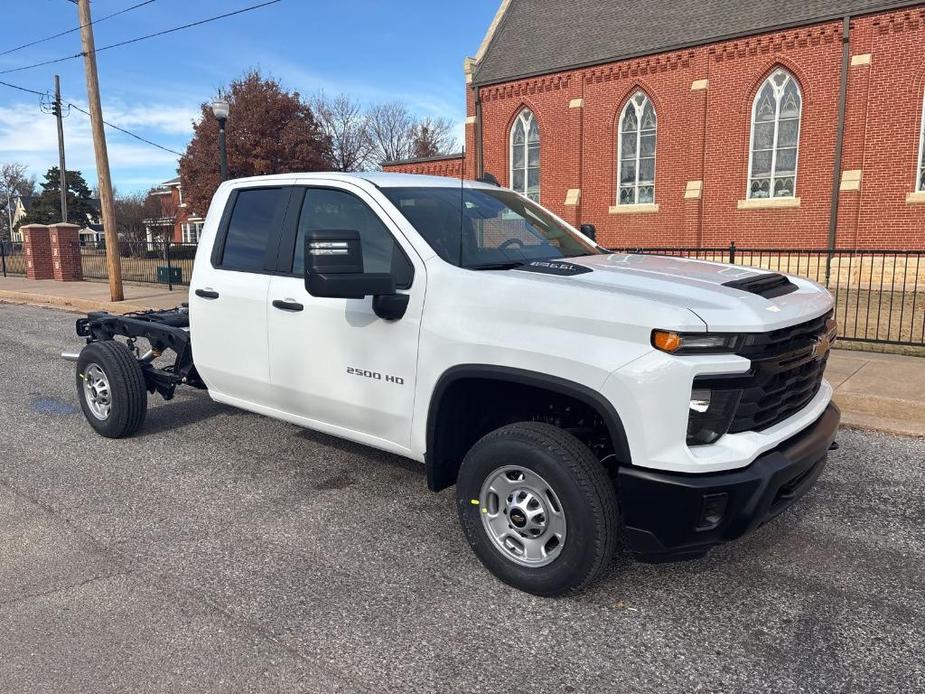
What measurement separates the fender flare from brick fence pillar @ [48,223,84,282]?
77.3 feet

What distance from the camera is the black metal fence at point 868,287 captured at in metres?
9.47

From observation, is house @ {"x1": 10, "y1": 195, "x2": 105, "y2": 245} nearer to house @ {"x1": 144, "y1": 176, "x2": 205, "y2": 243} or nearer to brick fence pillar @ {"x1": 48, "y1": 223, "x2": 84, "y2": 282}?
house @ {"x1": 144, "y1": 176, "x2": 205, "y2": 243}

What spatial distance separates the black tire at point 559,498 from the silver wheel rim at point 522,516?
1 cm

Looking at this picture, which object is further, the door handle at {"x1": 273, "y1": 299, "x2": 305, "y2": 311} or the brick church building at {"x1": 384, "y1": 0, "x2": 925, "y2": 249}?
the brick church building at {"x1": 384, "y1": 0, "x2": 925, "y2": 249}

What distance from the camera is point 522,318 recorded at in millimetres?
3139

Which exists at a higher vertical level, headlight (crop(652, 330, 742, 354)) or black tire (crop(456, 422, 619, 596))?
headlight (crop(652, 330, 742, 354))

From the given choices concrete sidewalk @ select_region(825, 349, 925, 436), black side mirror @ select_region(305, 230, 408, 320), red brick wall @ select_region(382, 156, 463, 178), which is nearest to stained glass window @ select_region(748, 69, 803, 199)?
red brick wall @ select_region(382, 156, 463, 178)

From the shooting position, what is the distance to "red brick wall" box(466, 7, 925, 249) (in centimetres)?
1792

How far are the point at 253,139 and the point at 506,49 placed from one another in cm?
1671

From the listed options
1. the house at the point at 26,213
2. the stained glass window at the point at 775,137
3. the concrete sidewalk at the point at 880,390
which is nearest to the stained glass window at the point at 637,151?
the stained glass window at the point at 775,137

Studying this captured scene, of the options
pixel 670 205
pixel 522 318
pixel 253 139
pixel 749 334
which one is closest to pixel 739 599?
pixel 749 334

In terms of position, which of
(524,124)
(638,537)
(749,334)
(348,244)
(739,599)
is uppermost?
(524,124)

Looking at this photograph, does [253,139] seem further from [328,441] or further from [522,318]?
[522,318]

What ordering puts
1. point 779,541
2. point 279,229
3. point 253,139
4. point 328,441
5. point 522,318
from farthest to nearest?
point 253,139
point 328,441
point 279,229
point 779,541
point 522,318
